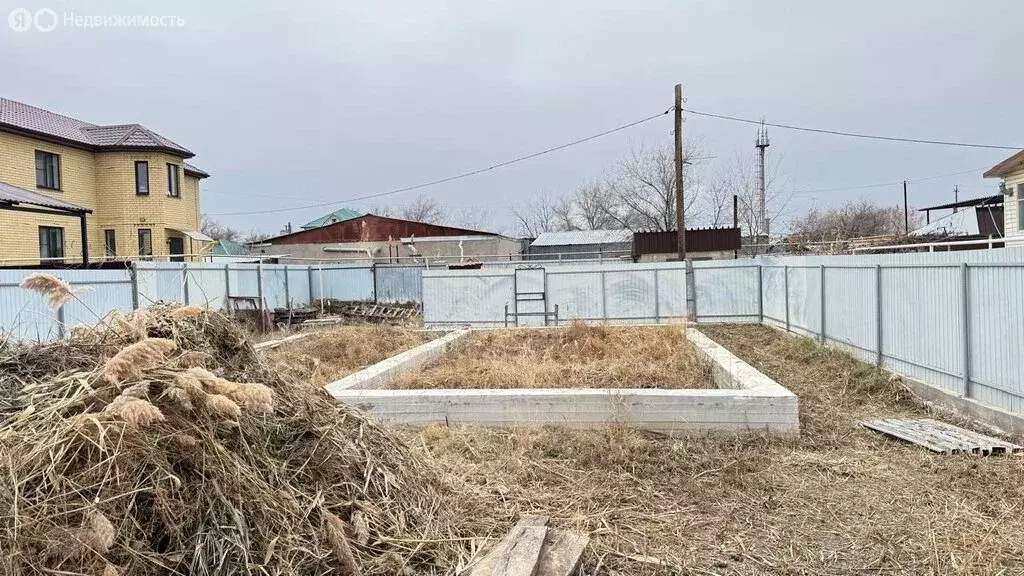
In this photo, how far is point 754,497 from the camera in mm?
4133

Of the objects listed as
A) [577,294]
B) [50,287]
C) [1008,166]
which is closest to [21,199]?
[577,294]

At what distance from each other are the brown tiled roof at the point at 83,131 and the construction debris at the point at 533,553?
2415 cm

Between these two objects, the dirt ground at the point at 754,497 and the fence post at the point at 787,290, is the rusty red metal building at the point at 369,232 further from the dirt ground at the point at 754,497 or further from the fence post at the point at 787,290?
the dirt ground at the point at 754,497

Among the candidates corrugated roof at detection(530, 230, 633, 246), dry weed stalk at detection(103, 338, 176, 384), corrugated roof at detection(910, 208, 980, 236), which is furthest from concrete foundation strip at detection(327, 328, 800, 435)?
corrugated roof at detection(530, 230, 633, 246)

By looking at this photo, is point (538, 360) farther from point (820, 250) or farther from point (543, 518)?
point (820, 250)

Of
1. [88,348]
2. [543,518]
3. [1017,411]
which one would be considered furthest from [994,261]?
[88,348]

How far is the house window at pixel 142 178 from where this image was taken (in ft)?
77.9

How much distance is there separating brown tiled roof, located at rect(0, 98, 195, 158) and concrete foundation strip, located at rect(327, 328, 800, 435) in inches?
845

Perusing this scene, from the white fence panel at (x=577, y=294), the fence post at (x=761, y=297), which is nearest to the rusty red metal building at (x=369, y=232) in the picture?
the white fence panel at (x=577, y=294)

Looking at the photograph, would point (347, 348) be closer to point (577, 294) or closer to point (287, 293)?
point (577, 294)

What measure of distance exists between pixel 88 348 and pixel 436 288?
532 inches

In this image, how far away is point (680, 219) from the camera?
19.2 metres

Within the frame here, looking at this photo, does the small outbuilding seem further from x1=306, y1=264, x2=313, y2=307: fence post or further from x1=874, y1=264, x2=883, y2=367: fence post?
x1=874, y1=264, x2=883, y2=367: fence post

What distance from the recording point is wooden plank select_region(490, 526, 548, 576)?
9.32 feet
